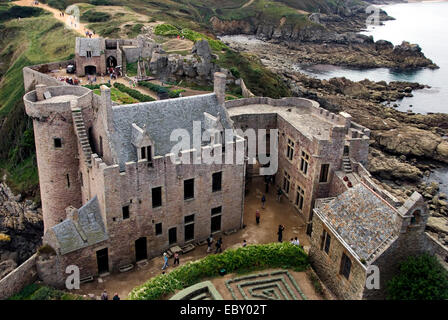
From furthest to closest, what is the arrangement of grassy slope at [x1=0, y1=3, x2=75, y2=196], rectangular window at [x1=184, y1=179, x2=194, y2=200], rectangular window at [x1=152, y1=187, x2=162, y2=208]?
grassy slope at [x1=0, y1=3, x2=75, y2=196], rectangular window at [x1=184, y1=179, x2=194, y2=200], rectangular window at [x1=152, y1=187, x2=162, y2=208]

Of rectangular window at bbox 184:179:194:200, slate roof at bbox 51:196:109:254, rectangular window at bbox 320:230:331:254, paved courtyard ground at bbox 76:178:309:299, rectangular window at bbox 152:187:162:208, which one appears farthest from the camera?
rectangular window at bbox 184:179:194:200

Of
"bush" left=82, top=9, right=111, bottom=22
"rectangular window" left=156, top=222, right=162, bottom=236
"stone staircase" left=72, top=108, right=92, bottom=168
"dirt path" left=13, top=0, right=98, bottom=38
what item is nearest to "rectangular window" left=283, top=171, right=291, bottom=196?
"rectangular window" left=156, top=222, right=162, bottom=236

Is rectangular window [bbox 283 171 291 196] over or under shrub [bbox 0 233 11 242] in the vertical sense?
over

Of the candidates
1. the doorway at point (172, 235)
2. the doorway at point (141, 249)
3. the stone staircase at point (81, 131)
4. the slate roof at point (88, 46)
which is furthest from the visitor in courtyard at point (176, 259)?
the slate roof at point (88, 46)

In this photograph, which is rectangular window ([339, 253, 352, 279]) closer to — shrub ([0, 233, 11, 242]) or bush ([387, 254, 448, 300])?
bush ([387, 254, 448, 300])

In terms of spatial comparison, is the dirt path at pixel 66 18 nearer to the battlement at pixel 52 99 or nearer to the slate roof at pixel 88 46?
the slate roof at pixel 88 46

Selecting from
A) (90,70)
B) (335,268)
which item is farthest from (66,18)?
(335,268)

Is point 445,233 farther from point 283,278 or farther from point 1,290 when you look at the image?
point 1,290

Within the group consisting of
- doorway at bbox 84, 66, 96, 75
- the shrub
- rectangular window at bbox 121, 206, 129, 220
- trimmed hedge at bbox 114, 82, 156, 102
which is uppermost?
doorway at bbox 84, 66, 96, 75
